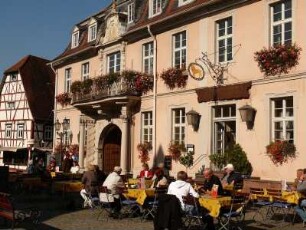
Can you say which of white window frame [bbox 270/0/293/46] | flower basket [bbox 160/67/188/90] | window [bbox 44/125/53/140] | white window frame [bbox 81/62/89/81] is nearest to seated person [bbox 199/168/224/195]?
white window frame [bbox 270/0/293/46]

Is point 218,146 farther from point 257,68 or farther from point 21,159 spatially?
point 21,159

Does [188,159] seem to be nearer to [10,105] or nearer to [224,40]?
[224,40]

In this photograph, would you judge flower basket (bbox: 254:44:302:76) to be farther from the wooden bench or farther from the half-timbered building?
the half-timbered building

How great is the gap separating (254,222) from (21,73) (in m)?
29.6

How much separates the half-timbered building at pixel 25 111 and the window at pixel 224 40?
21.3 meters

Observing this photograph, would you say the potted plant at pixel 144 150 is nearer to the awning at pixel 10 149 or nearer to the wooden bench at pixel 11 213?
the wooden bench at pixel 11 213

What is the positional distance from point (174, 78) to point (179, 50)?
122 cm

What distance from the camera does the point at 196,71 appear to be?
693 inches

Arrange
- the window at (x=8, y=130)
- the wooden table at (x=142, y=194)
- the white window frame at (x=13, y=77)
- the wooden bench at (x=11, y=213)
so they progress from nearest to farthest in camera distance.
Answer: the wooden bench at (x=11, y=213) < the wooden table at (x=142, y=194) < the white window frame at (x=13, y=77) < the window at (x=8, y=130)

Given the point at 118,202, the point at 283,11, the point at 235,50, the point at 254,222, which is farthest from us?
the point at 235,50

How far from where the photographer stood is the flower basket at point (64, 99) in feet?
90.6

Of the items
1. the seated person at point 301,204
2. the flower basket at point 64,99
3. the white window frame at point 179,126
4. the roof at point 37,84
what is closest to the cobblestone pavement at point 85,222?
the seated person at point 301,204

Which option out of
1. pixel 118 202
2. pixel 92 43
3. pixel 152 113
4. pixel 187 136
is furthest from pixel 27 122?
pixel 118 202

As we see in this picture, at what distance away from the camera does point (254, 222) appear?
37.5ft
